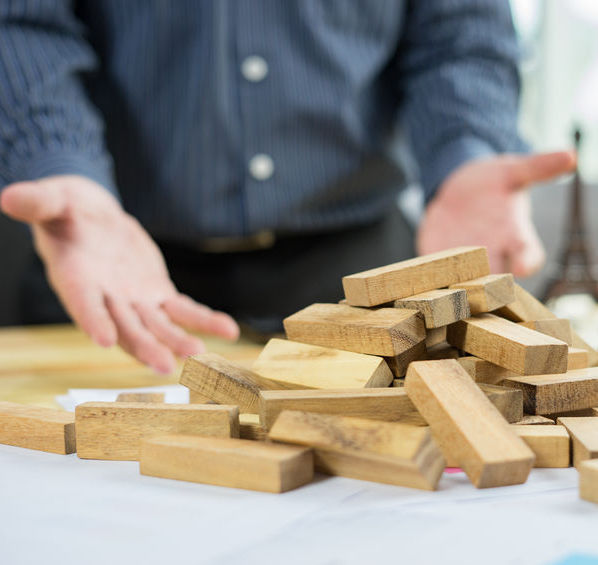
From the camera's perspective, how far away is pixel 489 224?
1.61 m

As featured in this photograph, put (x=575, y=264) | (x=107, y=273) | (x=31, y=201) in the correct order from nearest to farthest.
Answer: (x=31, y=201) < (x=107, y=273) < (x=575, y=264)

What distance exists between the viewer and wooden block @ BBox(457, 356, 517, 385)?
88 centimetres

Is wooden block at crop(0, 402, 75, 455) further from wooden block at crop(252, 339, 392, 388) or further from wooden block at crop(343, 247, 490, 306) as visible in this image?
wooden block at crop(343, 247, 490, 306)

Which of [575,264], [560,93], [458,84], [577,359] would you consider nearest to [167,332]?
[577,359]

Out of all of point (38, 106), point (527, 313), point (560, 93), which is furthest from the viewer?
point (560, 93)

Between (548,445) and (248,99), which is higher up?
(248,99)

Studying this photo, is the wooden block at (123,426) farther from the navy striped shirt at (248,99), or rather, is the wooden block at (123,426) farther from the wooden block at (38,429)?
the navy striped shirt at (248,99)

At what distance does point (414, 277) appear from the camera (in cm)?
91

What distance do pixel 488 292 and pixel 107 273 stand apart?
2.46ft

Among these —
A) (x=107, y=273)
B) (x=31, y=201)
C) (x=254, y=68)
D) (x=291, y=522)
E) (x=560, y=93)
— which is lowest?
(x=291, y=522)

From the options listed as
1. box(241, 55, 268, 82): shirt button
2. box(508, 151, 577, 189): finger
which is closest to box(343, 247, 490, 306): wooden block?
box(508, 151, 577, 189): finger

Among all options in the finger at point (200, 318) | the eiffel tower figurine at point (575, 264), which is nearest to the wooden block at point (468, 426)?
the finger at point (200, 318)

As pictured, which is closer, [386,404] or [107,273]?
[386,404]

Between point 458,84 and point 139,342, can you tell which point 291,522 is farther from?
point 458,84
